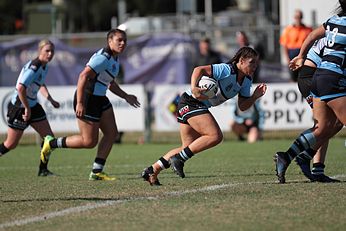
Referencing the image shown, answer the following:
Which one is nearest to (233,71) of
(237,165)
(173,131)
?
(237,165)

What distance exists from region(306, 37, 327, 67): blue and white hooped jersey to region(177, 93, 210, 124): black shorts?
4.46 feet

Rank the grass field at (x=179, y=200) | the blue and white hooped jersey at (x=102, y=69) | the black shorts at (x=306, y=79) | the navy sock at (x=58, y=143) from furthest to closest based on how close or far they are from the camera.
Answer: the navy sock at (x=58, y=143), the blue and white hooped jersey at (x=102, y=69), the black shorts at (x=306, y=79), the grass field at (x=179, y=200)

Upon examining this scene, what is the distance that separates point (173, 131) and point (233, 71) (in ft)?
33.2

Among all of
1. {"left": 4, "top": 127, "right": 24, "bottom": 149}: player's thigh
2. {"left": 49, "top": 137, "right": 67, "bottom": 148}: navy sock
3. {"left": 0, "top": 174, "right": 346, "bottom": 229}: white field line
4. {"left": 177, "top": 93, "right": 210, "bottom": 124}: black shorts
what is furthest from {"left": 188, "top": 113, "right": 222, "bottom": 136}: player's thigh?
{"left": 4, "top": 127, "right": 24, "bottom": 149}: player's thigh

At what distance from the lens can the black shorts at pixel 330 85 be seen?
965 centimetres

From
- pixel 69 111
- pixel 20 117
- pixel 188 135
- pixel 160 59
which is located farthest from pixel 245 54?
pixel 160 59

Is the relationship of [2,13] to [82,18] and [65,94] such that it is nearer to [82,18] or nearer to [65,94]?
[82,18]

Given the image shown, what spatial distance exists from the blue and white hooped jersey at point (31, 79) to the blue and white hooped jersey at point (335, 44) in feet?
15.4

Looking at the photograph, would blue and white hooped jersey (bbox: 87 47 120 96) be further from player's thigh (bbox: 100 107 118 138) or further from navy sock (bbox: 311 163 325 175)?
navy sock (bbox: 311 163 325 175)

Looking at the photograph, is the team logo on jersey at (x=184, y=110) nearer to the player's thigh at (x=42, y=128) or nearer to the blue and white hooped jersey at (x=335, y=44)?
the blue and white hooped jersey at (x=335, y=44)

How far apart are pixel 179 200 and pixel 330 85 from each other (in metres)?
2.12

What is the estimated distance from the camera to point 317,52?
33.7 ft

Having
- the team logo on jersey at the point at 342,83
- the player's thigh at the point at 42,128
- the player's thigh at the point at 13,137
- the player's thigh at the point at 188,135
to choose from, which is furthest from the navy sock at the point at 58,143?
the team logo on jersey at the point at 342,83

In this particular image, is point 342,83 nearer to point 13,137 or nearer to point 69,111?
point 13,137
